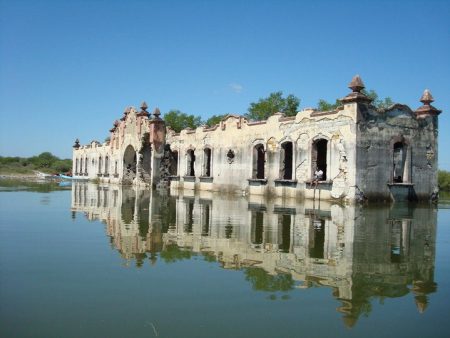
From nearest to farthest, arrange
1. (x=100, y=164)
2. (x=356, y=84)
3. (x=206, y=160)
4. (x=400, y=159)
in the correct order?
(x=356, y=84) < (x=400, y=159) < (x=206, y=160) < (x=100, y=164)

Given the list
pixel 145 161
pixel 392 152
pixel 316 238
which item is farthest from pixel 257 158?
pixel 316 238

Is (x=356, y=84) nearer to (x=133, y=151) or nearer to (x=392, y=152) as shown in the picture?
(x=392, y=152)

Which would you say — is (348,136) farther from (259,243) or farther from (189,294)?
(189,294)

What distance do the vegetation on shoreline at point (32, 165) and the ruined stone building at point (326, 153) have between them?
43951 millimetres

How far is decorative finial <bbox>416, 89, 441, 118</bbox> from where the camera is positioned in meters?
21.0

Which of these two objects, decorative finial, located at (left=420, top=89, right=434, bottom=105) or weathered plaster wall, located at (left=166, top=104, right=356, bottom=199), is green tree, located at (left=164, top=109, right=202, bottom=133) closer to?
weathered plaster wall, located at (left=166, top=104, right=356, bottom=199)

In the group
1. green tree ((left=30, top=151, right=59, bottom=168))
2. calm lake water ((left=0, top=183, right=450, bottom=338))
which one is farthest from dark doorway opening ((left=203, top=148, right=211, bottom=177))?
green tree ((left=30, top=151, right=59, bottom=168))

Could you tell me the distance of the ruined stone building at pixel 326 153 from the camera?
730 inches

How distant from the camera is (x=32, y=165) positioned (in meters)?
81.6

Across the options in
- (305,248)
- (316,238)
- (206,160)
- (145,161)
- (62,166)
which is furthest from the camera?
(62,166)

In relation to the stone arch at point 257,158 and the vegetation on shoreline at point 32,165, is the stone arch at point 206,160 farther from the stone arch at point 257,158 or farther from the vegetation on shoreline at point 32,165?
the vegetation on shoreline at point 32,165

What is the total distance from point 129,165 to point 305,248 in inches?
1253

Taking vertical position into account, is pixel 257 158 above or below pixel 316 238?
above

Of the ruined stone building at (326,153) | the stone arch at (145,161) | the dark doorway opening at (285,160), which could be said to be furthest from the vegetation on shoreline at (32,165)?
the dark doorway opening at (285,160)
